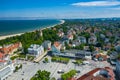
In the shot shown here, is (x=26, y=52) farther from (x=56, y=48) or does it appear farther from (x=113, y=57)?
(x=113, y=57)

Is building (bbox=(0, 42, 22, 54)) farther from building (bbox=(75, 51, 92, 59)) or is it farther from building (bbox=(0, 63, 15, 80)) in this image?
building (bbox=(75, 51, 92, 59))

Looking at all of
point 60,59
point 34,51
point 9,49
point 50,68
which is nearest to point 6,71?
point 50,68

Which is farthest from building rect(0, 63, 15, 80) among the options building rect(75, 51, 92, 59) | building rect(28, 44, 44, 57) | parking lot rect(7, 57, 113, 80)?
building rect(75, 51, 92, 59)

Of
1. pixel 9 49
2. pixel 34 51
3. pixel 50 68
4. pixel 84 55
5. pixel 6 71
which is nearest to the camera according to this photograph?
pixel 6 71

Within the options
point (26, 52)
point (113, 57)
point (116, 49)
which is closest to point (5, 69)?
point (26, 52)

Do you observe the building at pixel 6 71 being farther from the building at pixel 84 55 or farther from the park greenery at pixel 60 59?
the building at pixel 84 55

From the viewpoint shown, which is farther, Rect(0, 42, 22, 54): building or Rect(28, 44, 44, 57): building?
Rect(0, 42, 22, 54): building

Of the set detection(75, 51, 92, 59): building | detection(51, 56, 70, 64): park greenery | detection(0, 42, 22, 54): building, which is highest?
detection(0, 42, 22, 54): building

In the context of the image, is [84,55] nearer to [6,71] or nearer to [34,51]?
[34,51]

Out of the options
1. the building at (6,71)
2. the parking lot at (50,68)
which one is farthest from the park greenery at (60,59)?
the building at (6,71)
